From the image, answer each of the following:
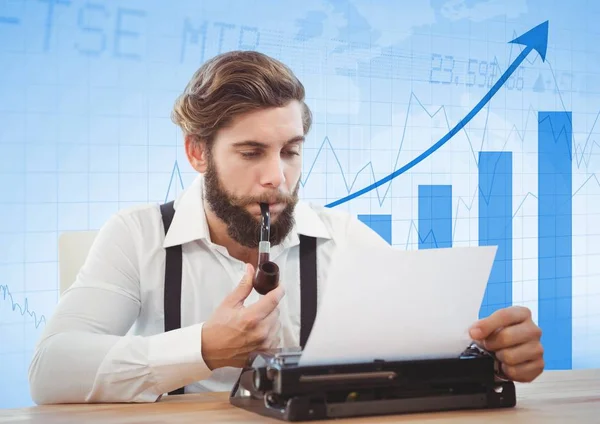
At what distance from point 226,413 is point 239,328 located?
0.18m

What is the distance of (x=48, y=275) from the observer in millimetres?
3102

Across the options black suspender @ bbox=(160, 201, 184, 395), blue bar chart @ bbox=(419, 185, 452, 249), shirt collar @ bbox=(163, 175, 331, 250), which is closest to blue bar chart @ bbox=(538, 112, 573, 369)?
blue bar chart @ bbox=(419, 185, 452, 249)

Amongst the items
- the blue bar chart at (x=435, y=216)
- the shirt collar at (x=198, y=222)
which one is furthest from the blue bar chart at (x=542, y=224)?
the shirt collar at (x=198, y=222)

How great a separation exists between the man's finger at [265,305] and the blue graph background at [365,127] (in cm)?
182

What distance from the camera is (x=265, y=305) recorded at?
4.85 feet

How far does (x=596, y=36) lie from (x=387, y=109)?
1.22 metres

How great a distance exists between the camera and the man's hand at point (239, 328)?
1479 mm

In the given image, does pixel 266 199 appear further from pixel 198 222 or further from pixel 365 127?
pixel 365 127

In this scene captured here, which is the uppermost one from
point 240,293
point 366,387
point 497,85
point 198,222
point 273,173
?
point 497,85

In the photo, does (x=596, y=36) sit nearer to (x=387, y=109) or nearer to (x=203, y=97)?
(x=387, y=109)

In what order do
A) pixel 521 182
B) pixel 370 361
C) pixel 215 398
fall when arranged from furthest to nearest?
pixel 521 182 < pixel 215 398 < pixel 370 361

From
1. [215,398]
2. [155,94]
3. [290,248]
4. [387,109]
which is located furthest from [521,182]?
[215,398]

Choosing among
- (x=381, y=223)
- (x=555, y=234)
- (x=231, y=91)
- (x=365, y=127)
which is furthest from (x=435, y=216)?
(x=231, y=91)

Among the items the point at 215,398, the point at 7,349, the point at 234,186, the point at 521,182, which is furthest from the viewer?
the point at 521,182
